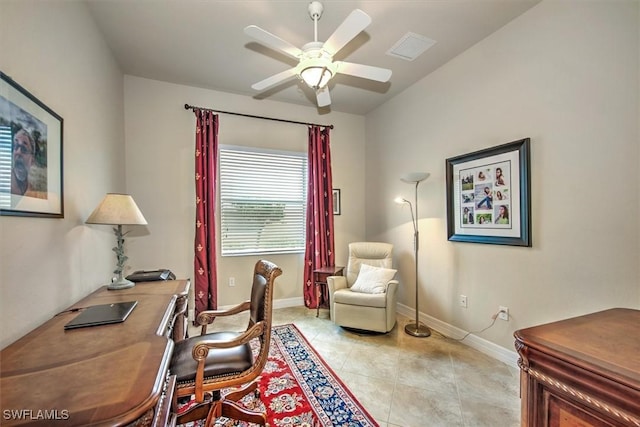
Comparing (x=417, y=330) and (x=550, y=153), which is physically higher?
(x=550, y=153)

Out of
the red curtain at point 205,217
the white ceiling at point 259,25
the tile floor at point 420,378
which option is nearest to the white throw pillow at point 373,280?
the tile floor at point 420,378

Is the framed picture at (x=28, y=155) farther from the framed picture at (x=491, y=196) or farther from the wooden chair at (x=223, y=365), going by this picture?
the framed picture at (x=491, y=196)

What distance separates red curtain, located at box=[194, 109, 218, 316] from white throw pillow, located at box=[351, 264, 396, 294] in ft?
5.65

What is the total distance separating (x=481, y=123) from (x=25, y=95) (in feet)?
10.4

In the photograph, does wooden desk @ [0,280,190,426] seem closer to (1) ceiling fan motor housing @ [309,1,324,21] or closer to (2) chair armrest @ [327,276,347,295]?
(2) chair armrest @ [327,276,347,295]

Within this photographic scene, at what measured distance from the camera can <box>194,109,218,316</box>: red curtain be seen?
3.26 metres

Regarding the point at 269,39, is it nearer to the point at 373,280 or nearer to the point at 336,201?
the point at 373,280

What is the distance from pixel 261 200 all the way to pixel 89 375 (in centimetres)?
298

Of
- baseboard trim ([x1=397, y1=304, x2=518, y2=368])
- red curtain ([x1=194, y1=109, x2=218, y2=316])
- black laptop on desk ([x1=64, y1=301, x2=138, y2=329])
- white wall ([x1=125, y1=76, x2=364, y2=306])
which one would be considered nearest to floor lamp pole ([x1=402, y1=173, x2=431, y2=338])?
baseboard trim ([x1=397, y1=304, x2=518, y2=368])

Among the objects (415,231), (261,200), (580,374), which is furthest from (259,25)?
→ (580,374)

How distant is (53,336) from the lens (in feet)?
3.86

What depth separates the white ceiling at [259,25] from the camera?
210 cm

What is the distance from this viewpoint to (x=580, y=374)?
88cm

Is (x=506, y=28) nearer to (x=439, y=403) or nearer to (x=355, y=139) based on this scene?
(x=355, y=139)
